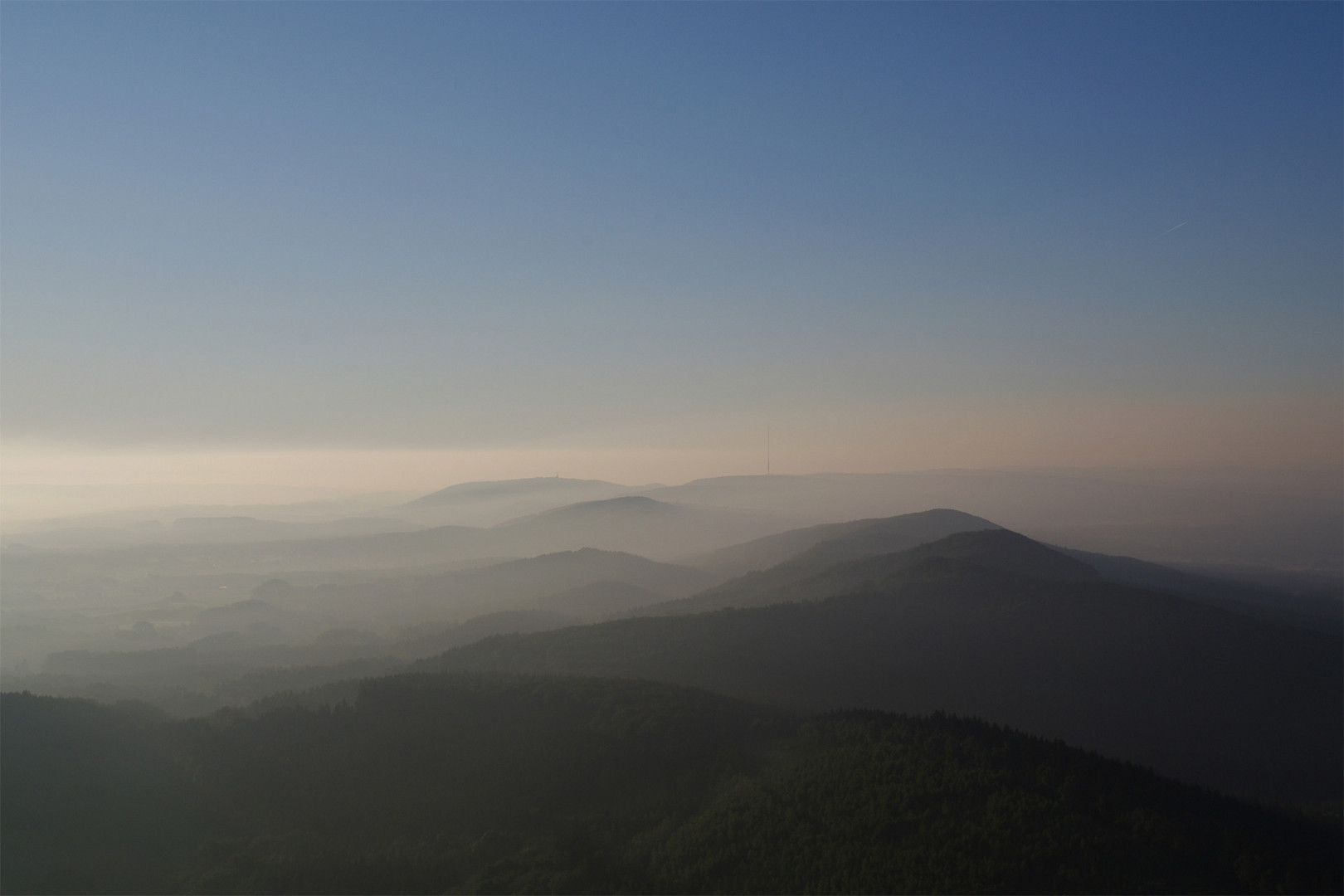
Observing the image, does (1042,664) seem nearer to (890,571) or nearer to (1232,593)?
(890,571)

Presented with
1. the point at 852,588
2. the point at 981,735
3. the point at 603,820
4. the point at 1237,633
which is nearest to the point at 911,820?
the point at 981,735

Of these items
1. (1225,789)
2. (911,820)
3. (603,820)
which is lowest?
(1225,789)

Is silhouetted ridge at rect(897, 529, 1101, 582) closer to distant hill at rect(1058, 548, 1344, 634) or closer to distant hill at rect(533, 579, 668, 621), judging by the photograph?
distant hill at rect(1058, 548, 1344, 634)

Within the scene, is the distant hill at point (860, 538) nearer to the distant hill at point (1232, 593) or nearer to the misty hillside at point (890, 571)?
the misty hillside at point (890, 571)

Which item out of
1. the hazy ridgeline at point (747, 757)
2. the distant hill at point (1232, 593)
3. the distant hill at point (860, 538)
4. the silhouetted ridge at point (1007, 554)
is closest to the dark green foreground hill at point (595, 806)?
the hazy ridgeline at point (747, 757)

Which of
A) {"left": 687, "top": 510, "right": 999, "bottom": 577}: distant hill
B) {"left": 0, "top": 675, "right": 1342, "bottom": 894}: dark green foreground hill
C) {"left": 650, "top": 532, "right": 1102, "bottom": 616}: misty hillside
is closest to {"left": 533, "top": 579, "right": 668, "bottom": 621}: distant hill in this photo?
{"left": 650, "top": 532, "right": 1102, "bottom": 616}: misty hillside

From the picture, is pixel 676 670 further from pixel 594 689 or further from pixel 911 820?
pixel 911 820
